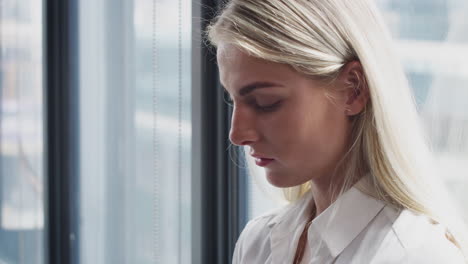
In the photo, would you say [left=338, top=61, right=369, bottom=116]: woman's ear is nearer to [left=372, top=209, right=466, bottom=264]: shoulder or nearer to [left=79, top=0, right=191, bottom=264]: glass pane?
[left=372, top=209, right=466, bottom=264]: shoulder

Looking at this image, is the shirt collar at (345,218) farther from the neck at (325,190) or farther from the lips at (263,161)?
the lips at (263,161)

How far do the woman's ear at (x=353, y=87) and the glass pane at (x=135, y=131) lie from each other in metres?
0.90

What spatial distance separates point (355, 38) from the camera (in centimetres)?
A: 102

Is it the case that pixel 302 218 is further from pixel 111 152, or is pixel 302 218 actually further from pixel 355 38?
pixel 111 152

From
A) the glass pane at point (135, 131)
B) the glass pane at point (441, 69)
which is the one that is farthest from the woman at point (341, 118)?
the glass pane at point (135, 131)

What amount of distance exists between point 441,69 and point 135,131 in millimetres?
1182

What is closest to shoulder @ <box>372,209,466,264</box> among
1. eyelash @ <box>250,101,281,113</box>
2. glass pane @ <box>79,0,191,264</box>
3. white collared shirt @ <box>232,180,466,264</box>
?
white collared shirt @ <box>232,180,466,264</box>

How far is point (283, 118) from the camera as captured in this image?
1.05 meters

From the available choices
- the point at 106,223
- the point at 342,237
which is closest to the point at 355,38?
the point at 342,237

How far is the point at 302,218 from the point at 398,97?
32 cm

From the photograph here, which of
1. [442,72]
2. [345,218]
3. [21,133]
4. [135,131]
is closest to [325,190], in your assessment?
[345,218]

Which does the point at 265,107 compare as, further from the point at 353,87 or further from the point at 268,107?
the point at 353,87

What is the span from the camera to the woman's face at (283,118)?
104cm

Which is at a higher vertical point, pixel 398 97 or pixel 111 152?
pixel 398 97
